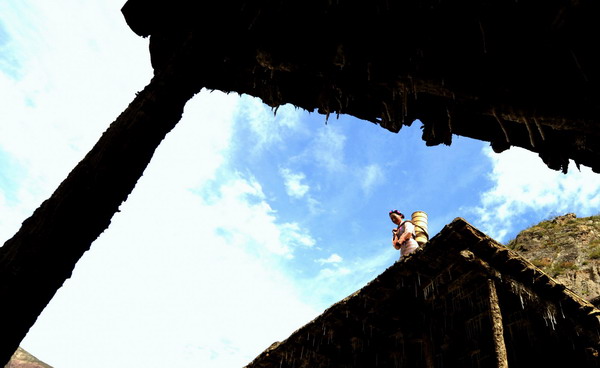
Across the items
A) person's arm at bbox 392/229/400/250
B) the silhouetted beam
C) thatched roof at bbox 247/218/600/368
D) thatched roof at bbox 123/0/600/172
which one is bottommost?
the silhouetted beam

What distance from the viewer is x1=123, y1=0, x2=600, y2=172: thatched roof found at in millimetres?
2334

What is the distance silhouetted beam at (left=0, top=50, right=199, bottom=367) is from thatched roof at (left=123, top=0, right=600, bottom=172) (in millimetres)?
346

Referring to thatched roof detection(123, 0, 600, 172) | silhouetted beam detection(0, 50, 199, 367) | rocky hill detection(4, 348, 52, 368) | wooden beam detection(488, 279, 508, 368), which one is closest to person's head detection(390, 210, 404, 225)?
wooden beam detection(488, 279, 508, 368)

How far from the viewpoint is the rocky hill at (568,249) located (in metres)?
21.4

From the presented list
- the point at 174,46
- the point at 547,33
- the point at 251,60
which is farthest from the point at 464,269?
the point at 174,46

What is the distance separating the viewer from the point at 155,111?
210cm

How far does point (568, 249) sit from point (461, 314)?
24359mm

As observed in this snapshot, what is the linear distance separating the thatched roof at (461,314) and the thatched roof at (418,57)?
3242 millimetres

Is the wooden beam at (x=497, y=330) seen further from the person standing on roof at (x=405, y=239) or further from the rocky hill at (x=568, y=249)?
the rocky hill at (x=568, y=249)

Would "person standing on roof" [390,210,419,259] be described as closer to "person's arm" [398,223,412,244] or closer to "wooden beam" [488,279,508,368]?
"person's arm" [398,223,412,244]

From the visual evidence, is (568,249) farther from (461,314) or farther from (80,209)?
(80,209)

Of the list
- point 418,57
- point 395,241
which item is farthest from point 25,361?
point 418,57

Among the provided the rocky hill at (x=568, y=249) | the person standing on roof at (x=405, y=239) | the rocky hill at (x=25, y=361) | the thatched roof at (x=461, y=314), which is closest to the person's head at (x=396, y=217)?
the person standing on roof at (x=405, y=239)

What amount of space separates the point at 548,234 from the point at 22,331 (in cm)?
3451
